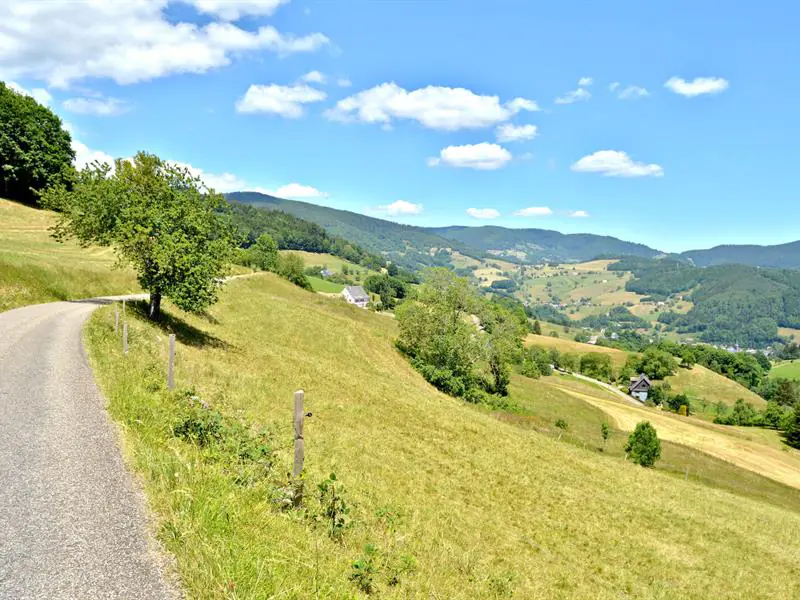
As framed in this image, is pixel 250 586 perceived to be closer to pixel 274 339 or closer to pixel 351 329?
pixel 274 339

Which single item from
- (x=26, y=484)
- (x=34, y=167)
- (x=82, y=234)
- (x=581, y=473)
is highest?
(x=34, y=167)

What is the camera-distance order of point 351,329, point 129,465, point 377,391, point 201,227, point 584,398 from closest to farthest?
point 129,465 < point 201,227 < point 377,391 < point 351,329 < point 584,398

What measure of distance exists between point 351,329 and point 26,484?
174ft

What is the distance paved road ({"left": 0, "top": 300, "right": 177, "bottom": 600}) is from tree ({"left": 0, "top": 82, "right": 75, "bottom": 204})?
281ft

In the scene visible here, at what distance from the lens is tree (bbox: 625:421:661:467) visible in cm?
4509

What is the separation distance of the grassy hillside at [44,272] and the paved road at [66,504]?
22.6 m

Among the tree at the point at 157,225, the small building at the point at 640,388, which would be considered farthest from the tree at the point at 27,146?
the small building at the point at 640,388

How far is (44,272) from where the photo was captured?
125 ft

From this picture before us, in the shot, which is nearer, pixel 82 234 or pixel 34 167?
pixel 82 234

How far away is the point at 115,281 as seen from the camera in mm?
46969

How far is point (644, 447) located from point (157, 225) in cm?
4936

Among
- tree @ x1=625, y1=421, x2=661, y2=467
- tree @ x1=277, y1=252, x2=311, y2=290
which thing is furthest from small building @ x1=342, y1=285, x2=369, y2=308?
tree @ x1=625, y1=421, x2=661, y2=467

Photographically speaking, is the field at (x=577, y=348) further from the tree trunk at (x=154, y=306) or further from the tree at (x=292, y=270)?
the tree trunk at (x=154, y=306)

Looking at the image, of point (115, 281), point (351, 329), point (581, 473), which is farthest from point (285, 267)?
point (581, 473)
